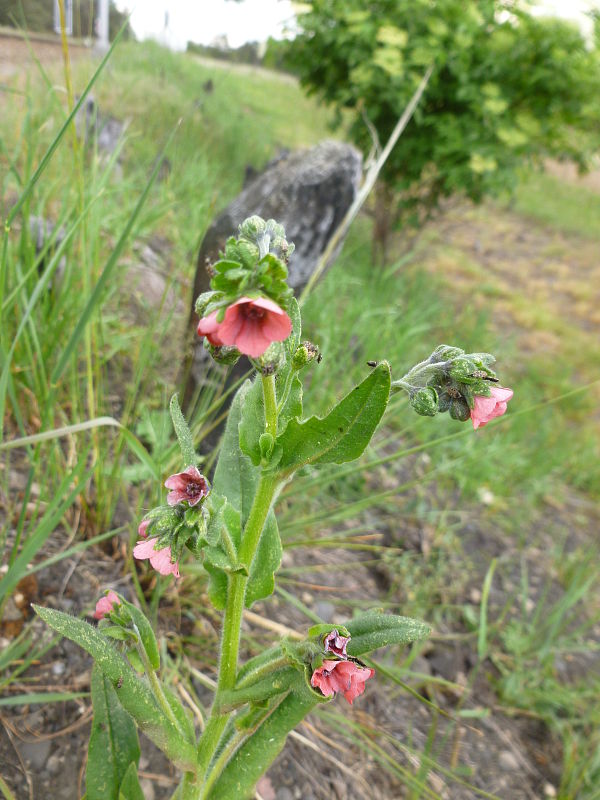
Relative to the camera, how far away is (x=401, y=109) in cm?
507

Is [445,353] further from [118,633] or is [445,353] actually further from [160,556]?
[118,633]

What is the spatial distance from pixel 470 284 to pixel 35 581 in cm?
575

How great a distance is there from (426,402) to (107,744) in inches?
36.0

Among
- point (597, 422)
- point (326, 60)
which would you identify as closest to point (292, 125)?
point (326, 60)

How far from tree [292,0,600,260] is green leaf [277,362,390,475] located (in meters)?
4.35

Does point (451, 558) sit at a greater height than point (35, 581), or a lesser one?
lesser

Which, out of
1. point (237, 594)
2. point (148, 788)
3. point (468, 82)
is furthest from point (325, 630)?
point (468, 82)

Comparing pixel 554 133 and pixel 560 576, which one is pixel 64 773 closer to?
pixel 560 576

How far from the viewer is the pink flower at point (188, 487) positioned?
995 mm

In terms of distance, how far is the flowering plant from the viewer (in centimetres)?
91

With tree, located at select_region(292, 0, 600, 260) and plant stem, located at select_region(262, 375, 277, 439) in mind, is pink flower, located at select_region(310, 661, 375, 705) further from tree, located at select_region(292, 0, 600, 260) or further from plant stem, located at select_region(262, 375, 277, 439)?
tree, located at select_region(292, 0, 600, 260)

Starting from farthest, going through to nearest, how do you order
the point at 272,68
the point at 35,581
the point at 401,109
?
the point at 272,68 → the point at 401,109 → the point at 35,581

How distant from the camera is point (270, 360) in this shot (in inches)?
36.3

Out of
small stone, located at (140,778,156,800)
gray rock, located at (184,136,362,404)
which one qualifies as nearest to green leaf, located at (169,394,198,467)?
small stone, located at (140,778,156,800)
